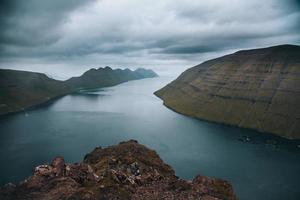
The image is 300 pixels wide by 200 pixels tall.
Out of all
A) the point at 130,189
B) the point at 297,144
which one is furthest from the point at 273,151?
the point at 130,189

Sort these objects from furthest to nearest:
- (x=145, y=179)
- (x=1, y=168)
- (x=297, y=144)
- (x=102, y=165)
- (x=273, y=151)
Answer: (x=297, y=144), (x=273, y=151), (x=1, y=168), (x=102, y=165), (x=145, y=179)

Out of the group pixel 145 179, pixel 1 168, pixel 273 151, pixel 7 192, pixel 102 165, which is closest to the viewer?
pixel 7 192

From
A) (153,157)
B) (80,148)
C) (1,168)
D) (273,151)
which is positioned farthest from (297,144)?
(1,168)

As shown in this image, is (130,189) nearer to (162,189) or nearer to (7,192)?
(162,189)

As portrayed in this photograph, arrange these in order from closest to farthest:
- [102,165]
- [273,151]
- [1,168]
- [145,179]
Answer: [145,179] < [102,165] < [1,168] < [273,151]

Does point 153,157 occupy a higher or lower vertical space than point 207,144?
higher

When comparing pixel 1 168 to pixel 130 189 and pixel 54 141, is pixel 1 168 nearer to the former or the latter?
pixel 54 141

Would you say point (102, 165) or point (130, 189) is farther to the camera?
point (102, 165)

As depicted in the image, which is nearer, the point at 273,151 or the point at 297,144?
the point at 273,151

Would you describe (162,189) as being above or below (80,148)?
above
